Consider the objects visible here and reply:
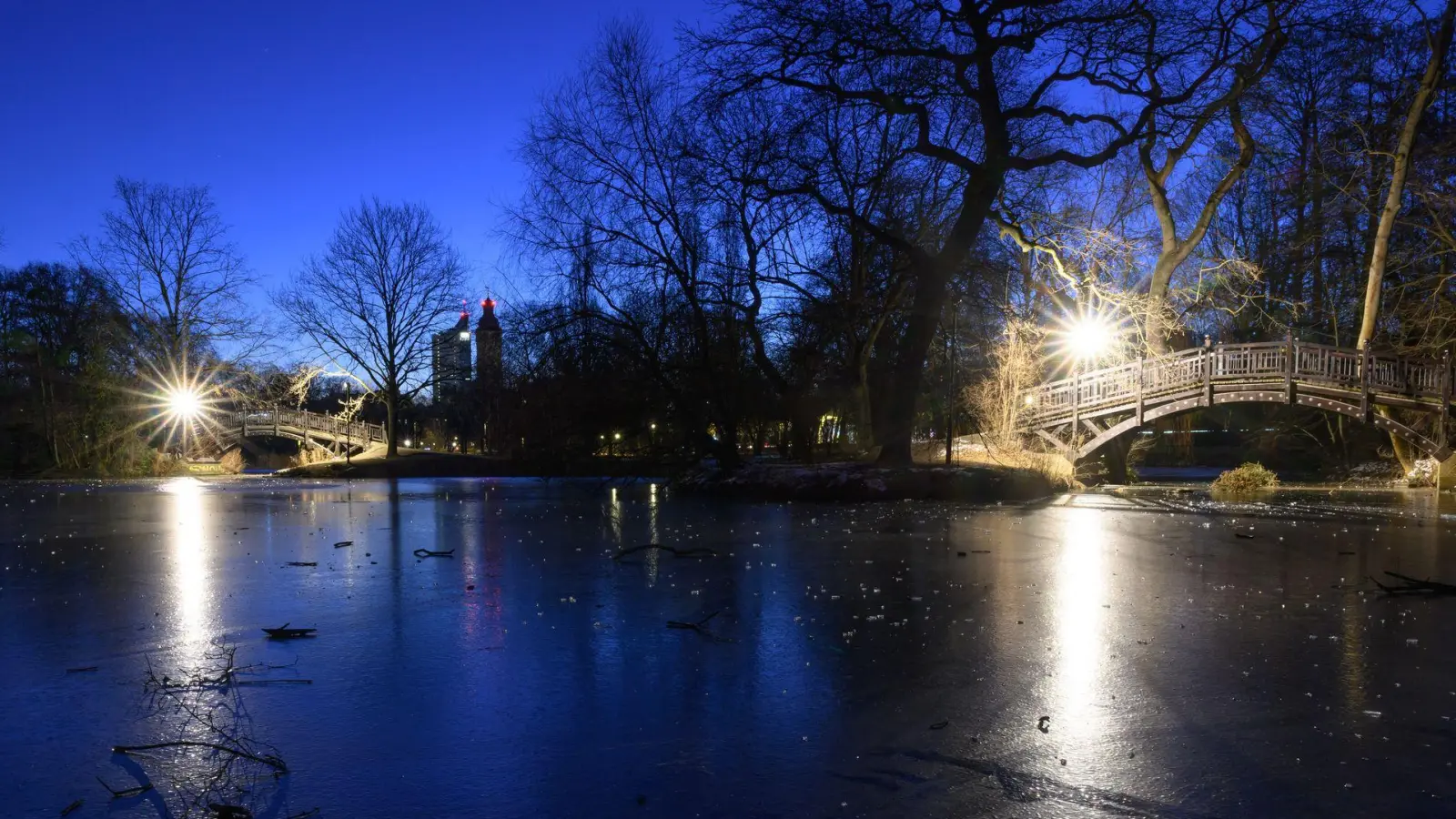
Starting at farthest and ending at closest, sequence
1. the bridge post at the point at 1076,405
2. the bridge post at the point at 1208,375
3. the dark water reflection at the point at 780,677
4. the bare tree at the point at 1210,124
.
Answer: the bridge post at the point at 1076,405
the bridge post at the point at 1208,375
the bare tree at the point at 1210,124
the dark water reflection at the point at 780,677

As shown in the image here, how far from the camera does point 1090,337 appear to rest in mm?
24656

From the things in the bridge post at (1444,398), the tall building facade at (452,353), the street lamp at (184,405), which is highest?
the tall building facade at (452,353)

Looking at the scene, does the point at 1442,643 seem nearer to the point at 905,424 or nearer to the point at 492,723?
the point at 492,723

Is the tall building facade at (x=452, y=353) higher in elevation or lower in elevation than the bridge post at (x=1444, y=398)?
higher

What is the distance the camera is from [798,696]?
3.84 meters

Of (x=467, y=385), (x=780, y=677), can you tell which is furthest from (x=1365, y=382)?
(x=467, y=385)

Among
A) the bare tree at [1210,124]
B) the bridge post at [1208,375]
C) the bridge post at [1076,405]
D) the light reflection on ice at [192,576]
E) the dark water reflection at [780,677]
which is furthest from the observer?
the bridge post at [1076,405]

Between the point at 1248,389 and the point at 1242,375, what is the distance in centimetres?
47

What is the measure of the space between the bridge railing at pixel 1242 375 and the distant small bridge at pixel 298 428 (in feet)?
128

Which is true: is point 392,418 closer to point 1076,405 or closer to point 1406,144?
point 1076,405

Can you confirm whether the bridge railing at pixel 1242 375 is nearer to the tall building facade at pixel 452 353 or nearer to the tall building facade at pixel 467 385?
the tall building facade at pixel 467 385

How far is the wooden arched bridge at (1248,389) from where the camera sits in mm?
22484

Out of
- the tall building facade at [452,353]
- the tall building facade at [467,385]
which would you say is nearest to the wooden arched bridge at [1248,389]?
the tall building facade at [467,385]

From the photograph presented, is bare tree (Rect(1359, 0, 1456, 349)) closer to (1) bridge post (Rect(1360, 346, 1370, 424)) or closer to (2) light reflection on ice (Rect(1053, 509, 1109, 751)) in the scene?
(1) bridge post (Rect(1360, 346, 1370, 424))
